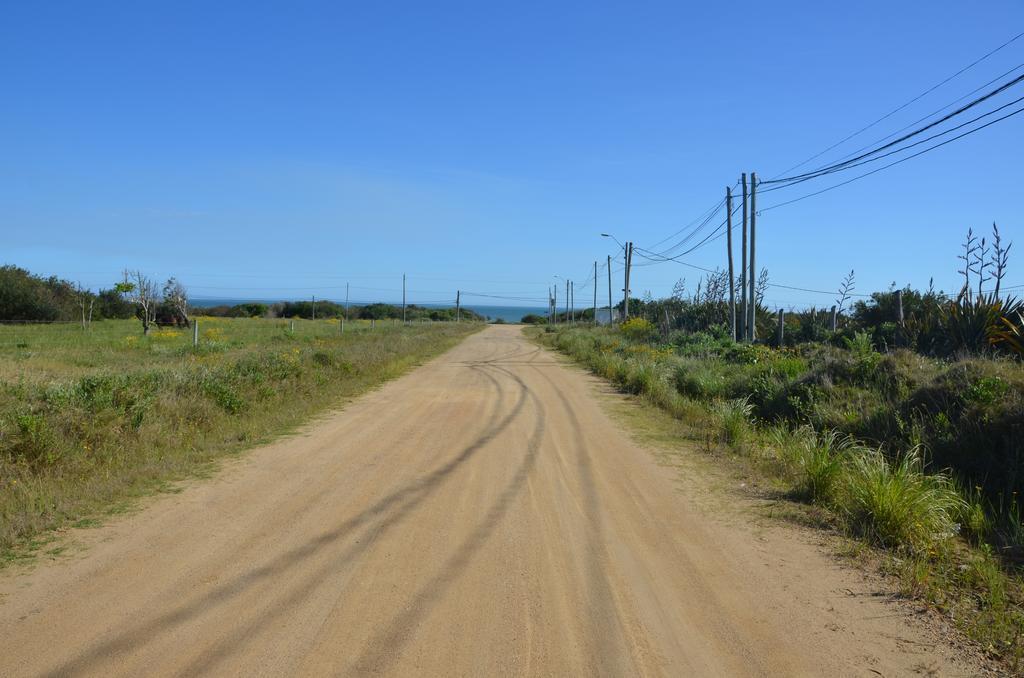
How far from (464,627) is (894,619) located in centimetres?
285

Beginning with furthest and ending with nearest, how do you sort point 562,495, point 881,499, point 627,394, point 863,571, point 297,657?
point 627,394
point 562,495
point 881,499
point 863,571
point 297,657

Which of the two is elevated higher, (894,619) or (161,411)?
(161,411)

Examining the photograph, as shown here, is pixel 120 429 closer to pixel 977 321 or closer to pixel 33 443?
pixel 33 443

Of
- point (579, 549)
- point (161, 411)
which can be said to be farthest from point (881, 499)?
point (161, 411)

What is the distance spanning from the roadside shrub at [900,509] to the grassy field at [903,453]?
0.04 ft

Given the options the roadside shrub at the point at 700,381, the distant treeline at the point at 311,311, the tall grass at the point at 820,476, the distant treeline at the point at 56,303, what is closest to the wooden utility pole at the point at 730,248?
the roadside shrub at the point at 700,381

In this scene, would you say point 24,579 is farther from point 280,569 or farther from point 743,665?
point 743,665

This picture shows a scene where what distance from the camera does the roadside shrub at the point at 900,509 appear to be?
6438 millimetres

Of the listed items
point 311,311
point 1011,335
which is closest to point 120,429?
point 1011,335

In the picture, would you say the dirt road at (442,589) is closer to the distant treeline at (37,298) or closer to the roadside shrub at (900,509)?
the roadside shrub at (900,509)

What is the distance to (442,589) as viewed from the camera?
16.7ft

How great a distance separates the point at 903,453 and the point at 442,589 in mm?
7546

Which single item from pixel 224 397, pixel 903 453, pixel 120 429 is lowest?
pixel 903 453

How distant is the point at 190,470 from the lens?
8633 millimetres
